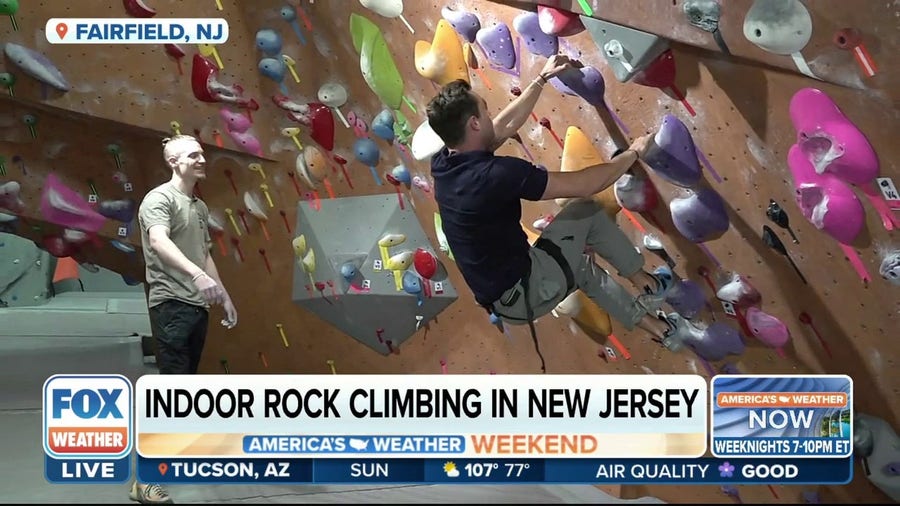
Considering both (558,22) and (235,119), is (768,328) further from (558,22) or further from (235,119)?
(235,119)

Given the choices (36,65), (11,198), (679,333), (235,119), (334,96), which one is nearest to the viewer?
(679,333)

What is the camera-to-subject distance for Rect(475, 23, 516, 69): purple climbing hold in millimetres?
2754

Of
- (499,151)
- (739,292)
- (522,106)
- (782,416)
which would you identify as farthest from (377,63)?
(782,416)

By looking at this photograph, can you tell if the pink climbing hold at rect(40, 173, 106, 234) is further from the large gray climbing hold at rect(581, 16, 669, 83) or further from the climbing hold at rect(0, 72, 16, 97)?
the large gray climbing hold at rect(581, 16, 669, 83)

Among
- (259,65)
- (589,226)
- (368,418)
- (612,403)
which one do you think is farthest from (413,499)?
(259,65)

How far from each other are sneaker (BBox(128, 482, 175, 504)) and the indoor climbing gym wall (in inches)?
52.6

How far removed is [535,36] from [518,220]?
0.67m

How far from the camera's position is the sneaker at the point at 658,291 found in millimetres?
2439

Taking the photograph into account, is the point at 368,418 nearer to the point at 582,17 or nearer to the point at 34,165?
the point at 582,17

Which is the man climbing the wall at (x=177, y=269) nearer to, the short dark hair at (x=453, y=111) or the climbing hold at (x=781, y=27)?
the short dark hair at (x=453, y=111)

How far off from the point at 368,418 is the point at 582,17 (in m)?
1.22

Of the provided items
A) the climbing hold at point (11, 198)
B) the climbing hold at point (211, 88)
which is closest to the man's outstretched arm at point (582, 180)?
the climbing hold at point (211, 88)

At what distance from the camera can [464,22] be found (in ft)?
9.36

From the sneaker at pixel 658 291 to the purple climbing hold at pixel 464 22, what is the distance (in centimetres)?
95
